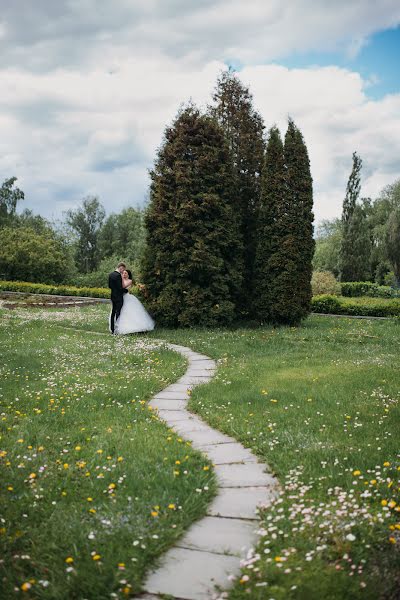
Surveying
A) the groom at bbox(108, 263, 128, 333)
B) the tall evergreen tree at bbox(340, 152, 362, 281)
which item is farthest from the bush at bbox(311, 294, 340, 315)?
the tall evergreen tree at bbox(340, 152, 362, 281)

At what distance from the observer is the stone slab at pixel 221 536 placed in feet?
12.2

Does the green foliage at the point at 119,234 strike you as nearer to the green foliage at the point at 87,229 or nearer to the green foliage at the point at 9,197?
the green foliage at the point at 87,229

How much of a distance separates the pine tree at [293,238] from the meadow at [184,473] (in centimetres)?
581

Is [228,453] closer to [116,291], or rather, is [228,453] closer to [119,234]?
[116,291]

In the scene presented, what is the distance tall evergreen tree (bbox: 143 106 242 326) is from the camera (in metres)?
16.2

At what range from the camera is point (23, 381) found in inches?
356

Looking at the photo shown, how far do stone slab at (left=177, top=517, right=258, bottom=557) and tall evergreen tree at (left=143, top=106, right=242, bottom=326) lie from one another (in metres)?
12.1

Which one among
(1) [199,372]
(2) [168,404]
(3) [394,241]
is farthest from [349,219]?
(2) [168,404]

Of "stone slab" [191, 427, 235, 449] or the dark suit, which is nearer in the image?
"stone slab" [191, 427, 235, 449]

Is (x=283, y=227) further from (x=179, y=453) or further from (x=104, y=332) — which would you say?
(x=179, y=453)

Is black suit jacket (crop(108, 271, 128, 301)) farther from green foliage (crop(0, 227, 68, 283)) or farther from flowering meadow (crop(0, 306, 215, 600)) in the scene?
green foliage (crop(0, 227, 68, 283))

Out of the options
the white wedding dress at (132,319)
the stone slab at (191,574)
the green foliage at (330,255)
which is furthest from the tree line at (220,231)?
the green foliage at (330,255)

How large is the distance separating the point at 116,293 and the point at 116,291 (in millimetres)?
68

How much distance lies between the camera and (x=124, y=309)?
15.9 meters
